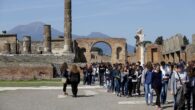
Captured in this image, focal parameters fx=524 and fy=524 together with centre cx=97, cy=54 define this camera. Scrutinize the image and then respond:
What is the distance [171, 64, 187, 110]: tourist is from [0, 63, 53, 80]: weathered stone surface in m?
31.8

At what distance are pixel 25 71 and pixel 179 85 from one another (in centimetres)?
3220

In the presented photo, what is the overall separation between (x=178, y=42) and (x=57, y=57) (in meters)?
18.1

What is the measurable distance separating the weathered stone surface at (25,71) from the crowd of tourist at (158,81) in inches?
748

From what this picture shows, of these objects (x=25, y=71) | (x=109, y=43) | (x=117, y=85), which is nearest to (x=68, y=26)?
(x=25, y=71)

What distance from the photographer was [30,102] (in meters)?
22.2

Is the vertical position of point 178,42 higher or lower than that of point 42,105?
higher

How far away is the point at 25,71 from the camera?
4762cm

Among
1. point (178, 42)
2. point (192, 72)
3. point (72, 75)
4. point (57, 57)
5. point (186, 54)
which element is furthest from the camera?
point (57, 57)

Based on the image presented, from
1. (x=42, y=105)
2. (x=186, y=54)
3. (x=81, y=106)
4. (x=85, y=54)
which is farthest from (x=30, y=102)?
(x=85, y=54)

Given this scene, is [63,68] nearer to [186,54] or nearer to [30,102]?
[30,102]

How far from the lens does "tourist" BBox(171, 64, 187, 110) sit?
53.9 feet

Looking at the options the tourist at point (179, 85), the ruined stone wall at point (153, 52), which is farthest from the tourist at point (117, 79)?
the ruined stone wall at point (153, 52)

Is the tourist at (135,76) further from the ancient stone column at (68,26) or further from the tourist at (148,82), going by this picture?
the ancient stone column at (68,26)

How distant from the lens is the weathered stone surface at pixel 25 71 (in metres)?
47.6
